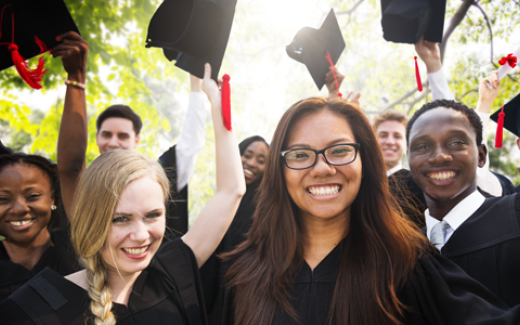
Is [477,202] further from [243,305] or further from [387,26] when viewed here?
[387,26]

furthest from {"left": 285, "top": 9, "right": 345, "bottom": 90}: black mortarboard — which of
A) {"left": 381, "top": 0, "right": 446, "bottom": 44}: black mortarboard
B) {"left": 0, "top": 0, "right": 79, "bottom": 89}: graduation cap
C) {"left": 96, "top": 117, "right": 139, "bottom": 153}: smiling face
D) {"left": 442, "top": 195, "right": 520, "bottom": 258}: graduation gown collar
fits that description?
{"left": 0, "top": 0, "right": 79, "bottom": 89}: graduation cap

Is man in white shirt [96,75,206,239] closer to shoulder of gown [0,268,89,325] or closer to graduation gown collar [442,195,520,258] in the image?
shoulder of gown [0,268,89,325]

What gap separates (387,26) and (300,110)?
1568mm

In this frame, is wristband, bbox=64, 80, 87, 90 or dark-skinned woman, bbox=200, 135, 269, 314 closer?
wristband, bbox=64, 80, 87, 90

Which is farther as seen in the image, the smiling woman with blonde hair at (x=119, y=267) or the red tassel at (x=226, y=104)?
the red tassel at (x=226, y=104)

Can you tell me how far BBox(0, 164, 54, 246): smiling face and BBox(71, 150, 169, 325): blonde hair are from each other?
645 millimetres

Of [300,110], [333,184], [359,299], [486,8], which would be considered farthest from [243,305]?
[486,8]

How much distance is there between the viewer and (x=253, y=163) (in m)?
3.93

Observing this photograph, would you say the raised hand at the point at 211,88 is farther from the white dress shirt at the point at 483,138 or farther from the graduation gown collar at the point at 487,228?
the white dress shirt at the point at 483,138

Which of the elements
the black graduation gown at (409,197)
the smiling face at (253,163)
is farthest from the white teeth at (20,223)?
the black graduation gown at (409,197)

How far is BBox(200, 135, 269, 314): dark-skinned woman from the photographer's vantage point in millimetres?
2850

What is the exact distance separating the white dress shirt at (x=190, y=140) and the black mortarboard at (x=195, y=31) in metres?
0.71

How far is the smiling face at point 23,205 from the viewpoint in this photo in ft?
7.32

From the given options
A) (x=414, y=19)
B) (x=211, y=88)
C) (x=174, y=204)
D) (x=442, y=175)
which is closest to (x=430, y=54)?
(x=414, y=19)
